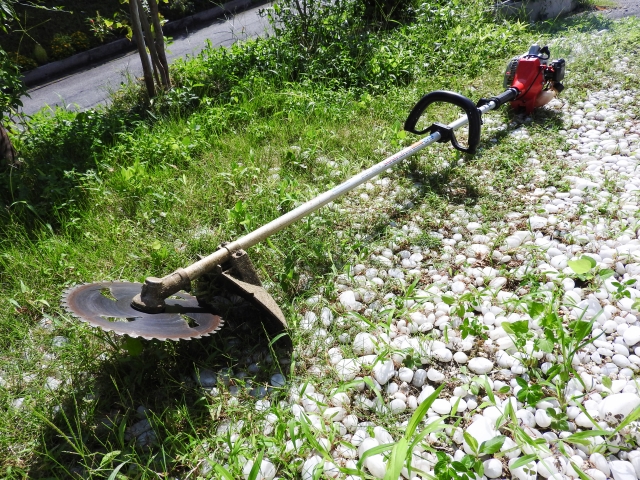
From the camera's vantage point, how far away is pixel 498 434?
166 centimetres

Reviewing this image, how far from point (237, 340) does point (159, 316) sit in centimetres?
42

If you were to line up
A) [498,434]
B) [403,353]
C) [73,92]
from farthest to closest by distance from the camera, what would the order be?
[73,92]
[403,353]
[498,434]

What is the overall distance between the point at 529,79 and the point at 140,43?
3533 millimetres

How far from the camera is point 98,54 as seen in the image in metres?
9.26

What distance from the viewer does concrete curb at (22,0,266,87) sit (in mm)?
8547

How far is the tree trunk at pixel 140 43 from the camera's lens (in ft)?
14.2

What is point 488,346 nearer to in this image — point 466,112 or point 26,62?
point 466,112

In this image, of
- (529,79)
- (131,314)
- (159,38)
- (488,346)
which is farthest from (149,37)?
(488,346)

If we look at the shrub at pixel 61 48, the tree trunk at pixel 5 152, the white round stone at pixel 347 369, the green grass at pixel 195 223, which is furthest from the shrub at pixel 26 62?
the white round stone at pixel 347 369

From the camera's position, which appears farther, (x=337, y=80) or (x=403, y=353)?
(x=337, y=80)

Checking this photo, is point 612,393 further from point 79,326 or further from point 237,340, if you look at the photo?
point 79,326

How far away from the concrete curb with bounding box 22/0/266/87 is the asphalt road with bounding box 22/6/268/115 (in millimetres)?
423

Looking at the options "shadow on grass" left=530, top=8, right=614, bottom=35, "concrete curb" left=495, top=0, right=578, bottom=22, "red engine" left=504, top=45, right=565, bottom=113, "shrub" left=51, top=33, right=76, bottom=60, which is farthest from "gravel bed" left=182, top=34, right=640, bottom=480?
"shrub" left=51, top=33, right=76, bottom=60

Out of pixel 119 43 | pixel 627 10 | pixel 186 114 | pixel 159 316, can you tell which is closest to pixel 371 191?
pixel 159 316
